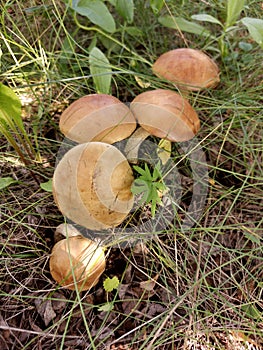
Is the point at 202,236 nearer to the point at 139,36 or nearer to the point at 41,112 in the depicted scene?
the point at 41,112

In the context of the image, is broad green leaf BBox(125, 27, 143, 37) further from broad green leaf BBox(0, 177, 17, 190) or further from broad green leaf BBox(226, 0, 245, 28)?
broad green leaf BBox(0, 177, 17, 190)

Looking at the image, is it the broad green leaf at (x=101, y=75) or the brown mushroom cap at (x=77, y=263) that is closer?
the brown mushroom cap at (x=77, y=263)

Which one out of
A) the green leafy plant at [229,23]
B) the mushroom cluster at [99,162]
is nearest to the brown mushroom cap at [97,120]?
the mushroom cluster at [99,162]

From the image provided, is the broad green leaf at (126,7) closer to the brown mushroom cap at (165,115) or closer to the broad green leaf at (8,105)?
the brown mushroom cap at (165,115)

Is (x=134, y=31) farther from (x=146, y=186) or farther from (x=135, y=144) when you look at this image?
(x=146, y=186)

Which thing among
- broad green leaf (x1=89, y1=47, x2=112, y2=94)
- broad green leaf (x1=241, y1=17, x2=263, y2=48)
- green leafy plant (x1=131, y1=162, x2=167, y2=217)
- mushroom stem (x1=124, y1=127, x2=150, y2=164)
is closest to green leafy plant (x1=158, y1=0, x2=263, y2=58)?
broad green leaf (x1=241, y1=17, x2=263, y2=48)

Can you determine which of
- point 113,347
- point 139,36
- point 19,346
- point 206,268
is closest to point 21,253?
point 19,346
